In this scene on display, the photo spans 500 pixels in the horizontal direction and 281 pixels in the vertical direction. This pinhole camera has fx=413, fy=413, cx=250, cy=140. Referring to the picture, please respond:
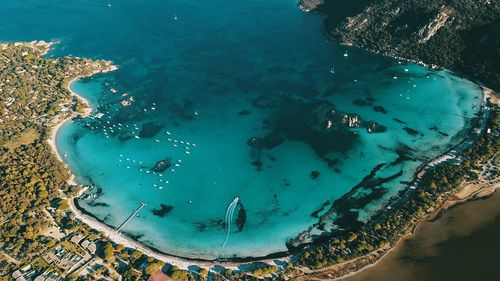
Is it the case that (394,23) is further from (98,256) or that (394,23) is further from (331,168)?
(98,256)

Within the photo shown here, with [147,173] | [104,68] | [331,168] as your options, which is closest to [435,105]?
[331,168]

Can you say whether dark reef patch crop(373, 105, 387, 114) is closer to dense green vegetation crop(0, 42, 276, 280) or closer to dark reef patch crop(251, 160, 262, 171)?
dark reef patch crop(251, 160, 262, 171)

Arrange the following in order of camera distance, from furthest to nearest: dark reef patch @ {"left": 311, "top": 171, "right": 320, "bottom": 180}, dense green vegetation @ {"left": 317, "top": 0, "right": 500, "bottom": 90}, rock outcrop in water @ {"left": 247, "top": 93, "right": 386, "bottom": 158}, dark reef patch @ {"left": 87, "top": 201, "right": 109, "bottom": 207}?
dense green vegetation @ {"left": 317, "top": 0, "right": 500, "bottom": 90}, rock outcrop in water @ {"left": 247, "top": 93, "right": 386, "bottom": 158}, dark reef patch @ {"left": 311, "top": 171, "right": 320, "bottom": 180}, dark reef patch @ {"left": 87, "top": 201, "right": 109, "bottom": 207}

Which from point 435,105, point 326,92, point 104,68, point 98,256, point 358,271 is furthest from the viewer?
point 104,68

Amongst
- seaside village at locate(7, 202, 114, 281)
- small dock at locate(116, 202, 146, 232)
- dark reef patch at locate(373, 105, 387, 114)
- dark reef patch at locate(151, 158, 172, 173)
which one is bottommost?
seaside village at locate(7, 202, 114, 281)

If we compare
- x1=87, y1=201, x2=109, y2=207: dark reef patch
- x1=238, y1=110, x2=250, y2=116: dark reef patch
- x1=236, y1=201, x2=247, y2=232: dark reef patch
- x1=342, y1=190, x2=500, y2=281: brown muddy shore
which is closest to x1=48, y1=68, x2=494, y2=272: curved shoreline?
x1=342, y1=190, x2=500, y2=281: brown muddy shore

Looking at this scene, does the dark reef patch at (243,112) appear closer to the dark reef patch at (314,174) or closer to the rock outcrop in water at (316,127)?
the rock outcrop in water at (316,127)

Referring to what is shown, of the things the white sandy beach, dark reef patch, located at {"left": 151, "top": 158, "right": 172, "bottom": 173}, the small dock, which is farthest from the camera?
dark reef patch, located at {"left": 151, "top": 158, "right": 172, "bottom": 173}
